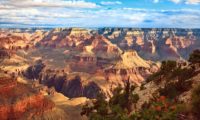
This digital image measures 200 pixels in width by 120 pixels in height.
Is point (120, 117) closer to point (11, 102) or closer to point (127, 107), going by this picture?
point (127, 107)

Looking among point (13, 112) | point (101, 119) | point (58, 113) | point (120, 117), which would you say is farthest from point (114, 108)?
point (58, 113)

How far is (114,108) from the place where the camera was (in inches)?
2173

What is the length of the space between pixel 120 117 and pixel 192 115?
10.9 meters

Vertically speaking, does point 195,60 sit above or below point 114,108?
above

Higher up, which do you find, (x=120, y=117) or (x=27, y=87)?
(x=120, y=117)

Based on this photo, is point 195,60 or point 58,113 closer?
point 195,60

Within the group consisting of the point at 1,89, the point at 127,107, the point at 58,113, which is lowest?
→ the point at 58,113

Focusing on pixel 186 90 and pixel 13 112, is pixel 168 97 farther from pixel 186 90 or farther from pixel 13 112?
pixel 13 112

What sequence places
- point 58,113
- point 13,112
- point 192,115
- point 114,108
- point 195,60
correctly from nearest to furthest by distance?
point 192,115 < point 114,108 < point 195,60 < point 13,112 < point 58,113

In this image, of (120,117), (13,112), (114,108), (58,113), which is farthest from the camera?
(58,113)

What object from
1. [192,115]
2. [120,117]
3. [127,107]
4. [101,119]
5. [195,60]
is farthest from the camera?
[195,60]

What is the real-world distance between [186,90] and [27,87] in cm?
6861

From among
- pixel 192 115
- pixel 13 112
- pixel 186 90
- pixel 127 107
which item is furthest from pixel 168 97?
pixel 13 112

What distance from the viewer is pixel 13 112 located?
10700 centimetres
